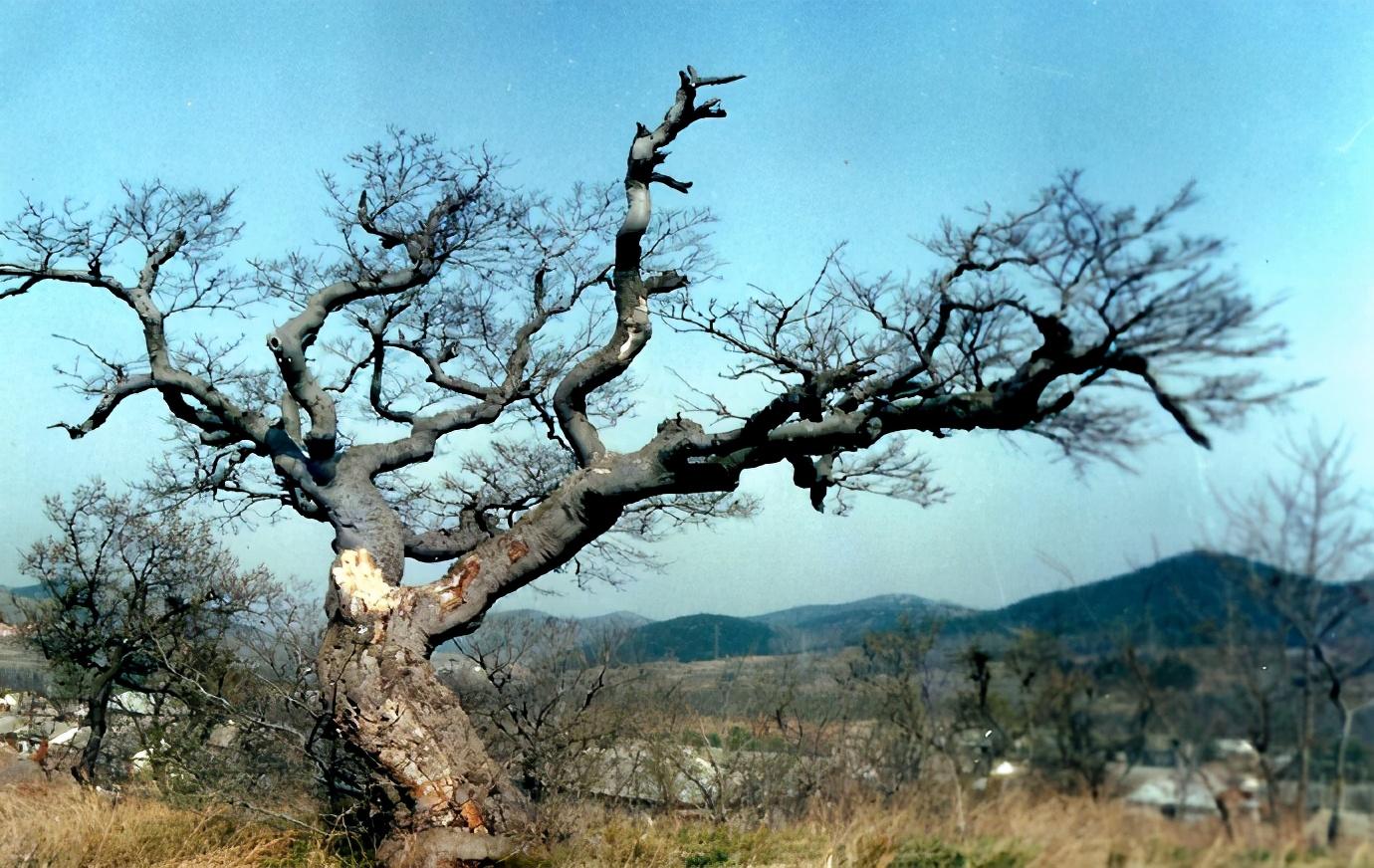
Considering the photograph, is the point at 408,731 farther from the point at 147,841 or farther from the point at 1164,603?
the point at 1164,603

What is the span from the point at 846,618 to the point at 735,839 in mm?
1853

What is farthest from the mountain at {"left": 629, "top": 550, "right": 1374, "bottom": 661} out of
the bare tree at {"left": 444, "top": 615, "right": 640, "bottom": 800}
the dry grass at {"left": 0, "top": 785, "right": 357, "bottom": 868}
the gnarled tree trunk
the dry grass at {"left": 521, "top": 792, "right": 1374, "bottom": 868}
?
the dry grass at {"left": 0, "top": 785, "right": 357, "bottom": 868}

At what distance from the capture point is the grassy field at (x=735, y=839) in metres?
2.95

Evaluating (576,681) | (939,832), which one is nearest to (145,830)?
(576,681)

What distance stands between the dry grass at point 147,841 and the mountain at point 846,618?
3.80 meters

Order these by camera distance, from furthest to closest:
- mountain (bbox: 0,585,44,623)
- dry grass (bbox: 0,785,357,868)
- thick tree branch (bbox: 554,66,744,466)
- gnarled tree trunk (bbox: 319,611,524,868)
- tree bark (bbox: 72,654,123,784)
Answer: mountain (bbox: 0,585,44,623) → tree bark (bbox: 72,654,123,784) → thick tree branch (bbox: 554,66,744,466) → dry grass (bbox: 0,785,357,868) → gnarled tree trunk (bbox: 319,611,524,868)

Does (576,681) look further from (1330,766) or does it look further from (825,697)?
(1330,766)

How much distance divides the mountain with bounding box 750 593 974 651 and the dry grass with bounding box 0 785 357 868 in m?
3.80

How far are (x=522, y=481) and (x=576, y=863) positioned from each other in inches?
181

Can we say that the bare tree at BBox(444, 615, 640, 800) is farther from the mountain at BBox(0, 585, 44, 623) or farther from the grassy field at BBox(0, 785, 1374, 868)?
the mountain at BBox(0, 585, 44, 623)

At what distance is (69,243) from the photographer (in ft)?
30.9

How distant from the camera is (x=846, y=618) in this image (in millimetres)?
6574

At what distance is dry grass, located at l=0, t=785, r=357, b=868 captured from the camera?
24.0ft

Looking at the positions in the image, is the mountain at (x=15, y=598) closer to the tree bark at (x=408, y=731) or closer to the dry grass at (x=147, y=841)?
the dry grass at (x=147, y=841)
